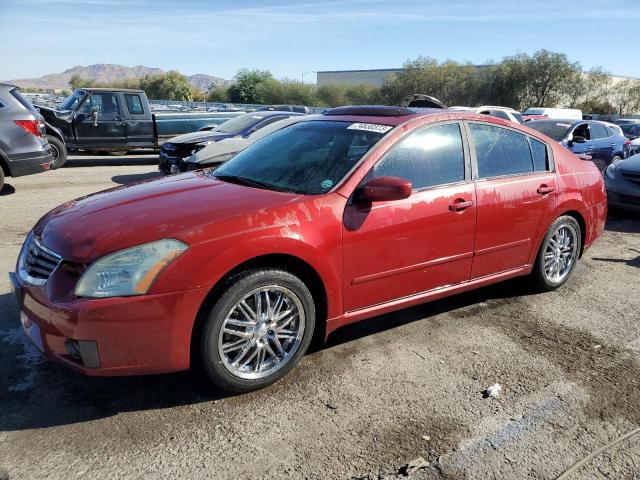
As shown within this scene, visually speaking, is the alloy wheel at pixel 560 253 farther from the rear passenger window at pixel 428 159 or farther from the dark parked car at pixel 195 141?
the dark parked car at pixel 195 141

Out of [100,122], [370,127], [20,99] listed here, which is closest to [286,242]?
[370,127]

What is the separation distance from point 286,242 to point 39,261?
1402 mm

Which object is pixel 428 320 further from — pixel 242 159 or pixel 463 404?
pixel 242 159

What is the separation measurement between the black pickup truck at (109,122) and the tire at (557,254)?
1020cm

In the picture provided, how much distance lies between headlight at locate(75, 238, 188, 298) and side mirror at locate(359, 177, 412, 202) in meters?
1.27

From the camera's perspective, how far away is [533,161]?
4570 mm

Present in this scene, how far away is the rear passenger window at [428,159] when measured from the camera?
144 inches

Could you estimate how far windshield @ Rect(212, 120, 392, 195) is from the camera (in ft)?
11.7

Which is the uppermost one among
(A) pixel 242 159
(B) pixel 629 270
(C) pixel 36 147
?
(A) pixel 242 159

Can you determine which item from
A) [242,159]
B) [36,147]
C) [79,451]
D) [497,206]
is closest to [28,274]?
[79,451]

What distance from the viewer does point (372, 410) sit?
3.02m

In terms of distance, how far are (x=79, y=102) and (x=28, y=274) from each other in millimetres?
11548

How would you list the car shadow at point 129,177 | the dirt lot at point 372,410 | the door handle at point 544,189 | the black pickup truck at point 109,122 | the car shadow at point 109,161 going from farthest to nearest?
1. the car shadow at point 109,161
2. the black pickup truck at point 109,122
3. the car shadow at point 129,177
4. the door handle at point 544,189
5. the dirt lot at point 372,410

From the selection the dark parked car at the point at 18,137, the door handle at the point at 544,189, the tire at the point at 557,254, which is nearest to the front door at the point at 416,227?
the door handle at the point at 544,189
